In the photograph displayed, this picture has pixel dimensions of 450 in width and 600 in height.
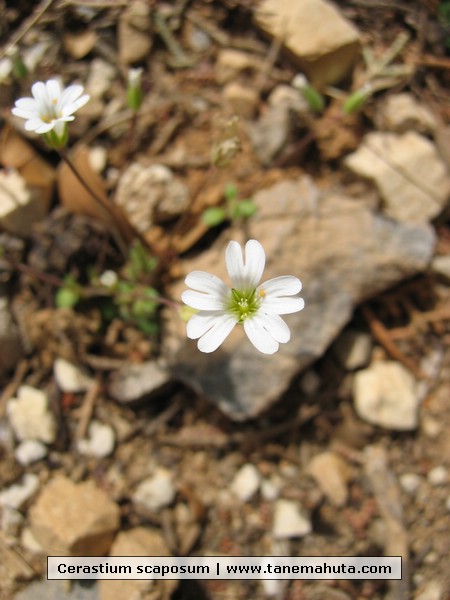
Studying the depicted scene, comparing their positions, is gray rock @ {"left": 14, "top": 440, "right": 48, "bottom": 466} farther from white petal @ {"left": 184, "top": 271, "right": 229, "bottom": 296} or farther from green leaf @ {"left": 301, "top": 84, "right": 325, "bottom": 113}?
green leaf @ {"left": 301, "top": 84, "right": 325, "bottom": 113}

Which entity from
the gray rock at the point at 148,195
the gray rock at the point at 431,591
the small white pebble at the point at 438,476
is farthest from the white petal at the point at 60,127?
the gray rock at the point at 431,591

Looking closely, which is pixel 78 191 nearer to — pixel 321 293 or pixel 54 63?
pixel 54 63

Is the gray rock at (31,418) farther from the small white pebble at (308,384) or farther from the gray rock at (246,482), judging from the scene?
the small white pebble at (308,384)

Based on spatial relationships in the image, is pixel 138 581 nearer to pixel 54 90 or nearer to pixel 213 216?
pixel 213 216

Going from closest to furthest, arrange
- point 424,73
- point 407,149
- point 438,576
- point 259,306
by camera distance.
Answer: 1. point 259,306
2. point 438,576
3. point 407,149
4. point 424,73

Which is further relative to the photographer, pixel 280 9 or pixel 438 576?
pixel 280 9

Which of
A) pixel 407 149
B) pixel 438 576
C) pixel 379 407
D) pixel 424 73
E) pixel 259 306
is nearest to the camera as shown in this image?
pixel 259 306

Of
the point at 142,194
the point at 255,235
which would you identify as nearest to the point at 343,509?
the point at 255,235

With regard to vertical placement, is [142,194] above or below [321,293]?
above

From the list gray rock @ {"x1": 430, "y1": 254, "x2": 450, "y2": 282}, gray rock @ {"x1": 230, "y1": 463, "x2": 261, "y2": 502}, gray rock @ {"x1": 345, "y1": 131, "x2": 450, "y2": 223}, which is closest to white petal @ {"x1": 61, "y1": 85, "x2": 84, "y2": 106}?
gray rock @ {"x1": 345, "y1": 131, "x2": 450, "y2": 223}

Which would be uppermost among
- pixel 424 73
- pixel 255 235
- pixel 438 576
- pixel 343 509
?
pixel 424 73
